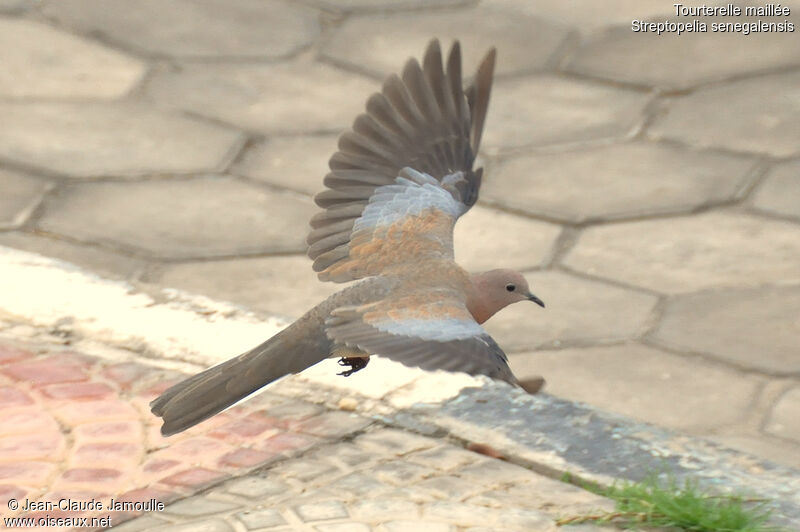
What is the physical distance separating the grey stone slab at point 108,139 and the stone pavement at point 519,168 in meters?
0.01

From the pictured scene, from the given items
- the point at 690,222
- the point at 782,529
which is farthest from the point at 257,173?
the point at 782,529

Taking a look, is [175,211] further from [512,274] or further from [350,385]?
[512,274]

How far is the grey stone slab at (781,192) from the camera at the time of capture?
6.39 metres

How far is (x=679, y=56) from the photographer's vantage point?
7984mm

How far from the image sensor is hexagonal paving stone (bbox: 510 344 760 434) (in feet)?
16.0

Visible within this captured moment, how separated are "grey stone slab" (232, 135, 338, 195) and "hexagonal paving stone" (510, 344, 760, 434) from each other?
1.80 metres

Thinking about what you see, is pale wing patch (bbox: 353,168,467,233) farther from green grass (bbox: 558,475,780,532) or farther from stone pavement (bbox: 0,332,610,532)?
green grass (bbox: 558,475,780,532)

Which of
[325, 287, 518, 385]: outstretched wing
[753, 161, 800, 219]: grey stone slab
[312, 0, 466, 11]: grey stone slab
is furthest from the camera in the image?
[312, 0, 466, 11]: grey stone slab

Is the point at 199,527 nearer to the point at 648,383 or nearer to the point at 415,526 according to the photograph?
the point at 415,526

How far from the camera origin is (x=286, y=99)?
748 cm

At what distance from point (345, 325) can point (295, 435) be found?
2.18ft

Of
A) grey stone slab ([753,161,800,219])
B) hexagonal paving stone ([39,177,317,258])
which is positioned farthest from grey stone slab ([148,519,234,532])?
grey stone slab ([753,161,800,219])

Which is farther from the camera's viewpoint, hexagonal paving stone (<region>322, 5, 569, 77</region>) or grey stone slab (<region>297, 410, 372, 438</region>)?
hexagonal paving stone (<region>322, 5, 569, 77</region>)

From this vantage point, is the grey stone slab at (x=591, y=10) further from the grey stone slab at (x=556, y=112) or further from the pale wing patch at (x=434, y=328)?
the pale wing patch at (x=434, y=328)
